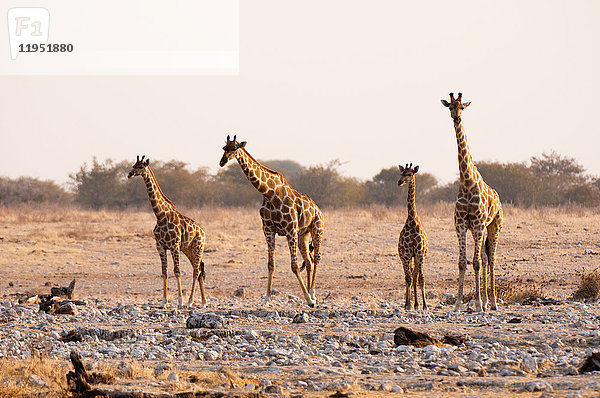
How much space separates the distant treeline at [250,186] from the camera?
44.4 meters

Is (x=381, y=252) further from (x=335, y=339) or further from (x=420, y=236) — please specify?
(x=335, y=339)

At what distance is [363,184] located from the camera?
49281mm

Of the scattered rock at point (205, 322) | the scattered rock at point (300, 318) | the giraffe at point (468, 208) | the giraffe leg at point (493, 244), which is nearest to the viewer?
the scattered rock at point (205, 322)

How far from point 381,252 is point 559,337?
1253 centimetres

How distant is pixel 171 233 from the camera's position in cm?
1427

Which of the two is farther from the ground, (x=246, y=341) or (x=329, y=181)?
(x=329, y=181)

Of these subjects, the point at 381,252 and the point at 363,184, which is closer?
the point at 381,252

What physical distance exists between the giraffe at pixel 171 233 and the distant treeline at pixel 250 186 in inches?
1198

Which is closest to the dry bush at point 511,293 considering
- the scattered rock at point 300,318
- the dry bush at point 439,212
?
the scattered rock at point 300,318

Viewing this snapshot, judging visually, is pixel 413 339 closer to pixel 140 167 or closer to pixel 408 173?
pixel 408 173

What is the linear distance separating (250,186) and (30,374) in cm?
3936

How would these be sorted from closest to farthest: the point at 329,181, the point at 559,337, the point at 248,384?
the point at 248,384 → the point at 559,337 → the point at 329,181

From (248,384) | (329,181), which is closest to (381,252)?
(248,384)

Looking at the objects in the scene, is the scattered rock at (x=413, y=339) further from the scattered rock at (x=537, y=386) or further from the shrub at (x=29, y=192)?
the shrub at (x=29, y=192)
